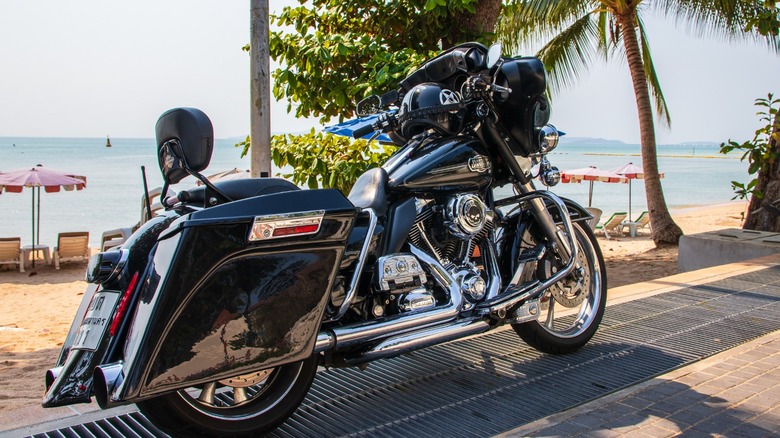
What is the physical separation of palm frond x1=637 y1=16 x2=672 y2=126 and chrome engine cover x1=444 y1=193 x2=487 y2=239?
1421 cm

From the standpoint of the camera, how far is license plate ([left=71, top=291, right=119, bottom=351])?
268 centimetres

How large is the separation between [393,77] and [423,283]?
4.21 metres

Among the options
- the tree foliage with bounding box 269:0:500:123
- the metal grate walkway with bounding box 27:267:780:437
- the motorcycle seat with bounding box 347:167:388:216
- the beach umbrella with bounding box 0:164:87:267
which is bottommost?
the metal grate walkway with bounding box 27:267:780:437

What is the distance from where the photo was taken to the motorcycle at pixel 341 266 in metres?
2.61

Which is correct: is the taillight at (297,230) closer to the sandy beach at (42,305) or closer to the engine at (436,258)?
the engine at (436,258)

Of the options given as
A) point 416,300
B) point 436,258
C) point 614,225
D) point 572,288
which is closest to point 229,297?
point 416,300

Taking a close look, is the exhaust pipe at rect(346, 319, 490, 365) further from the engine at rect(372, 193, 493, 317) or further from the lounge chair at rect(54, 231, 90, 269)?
the lounge chair at rect(54, 231, 90, 269)

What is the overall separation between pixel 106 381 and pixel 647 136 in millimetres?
14342

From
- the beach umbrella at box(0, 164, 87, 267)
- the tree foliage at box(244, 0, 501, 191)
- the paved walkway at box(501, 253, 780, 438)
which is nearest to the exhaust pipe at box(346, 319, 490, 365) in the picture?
the paved walkway at box(501, 253, 780, 438)

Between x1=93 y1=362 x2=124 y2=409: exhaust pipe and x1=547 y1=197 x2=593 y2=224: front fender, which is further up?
x1=547 y1=197 x2=593 y2=224: front fender

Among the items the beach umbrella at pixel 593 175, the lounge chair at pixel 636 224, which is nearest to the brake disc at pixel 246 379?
the lounge chair at pixel 636 224

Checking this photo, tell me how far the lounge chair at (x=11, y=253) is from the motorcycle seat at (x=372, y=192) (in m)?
13.9

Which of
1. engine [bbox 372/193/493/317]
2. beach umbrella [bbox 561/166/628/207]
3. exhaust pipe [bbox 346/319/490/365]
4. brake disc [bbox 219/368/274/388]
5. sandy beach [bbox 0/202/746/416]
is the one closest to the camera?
brake disc [bbox 219/368/274/388]

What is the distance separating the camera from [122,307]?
2.68 m
